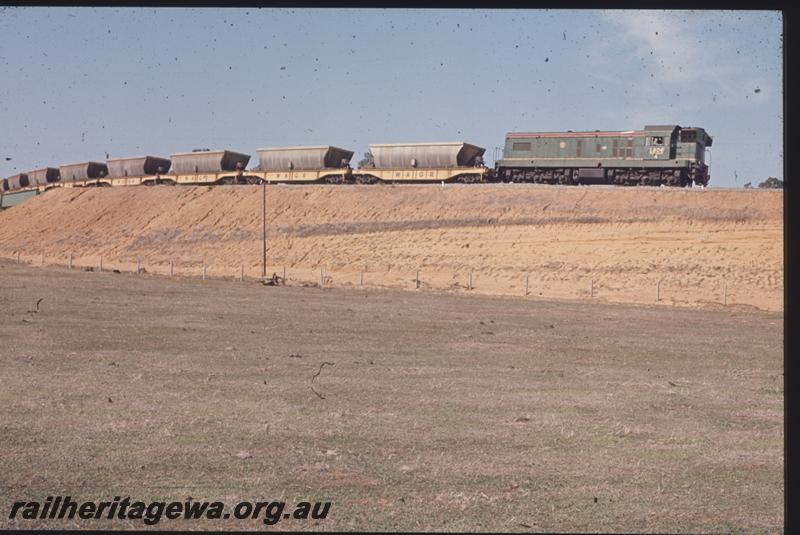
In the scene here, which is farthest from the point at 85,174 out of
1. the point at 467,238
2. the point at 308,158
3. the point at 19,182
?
the point at 467,238

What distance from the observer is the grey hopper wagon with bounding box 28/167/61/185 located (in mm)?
93088

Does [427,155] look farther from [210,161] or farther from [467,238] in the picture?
[210,161]

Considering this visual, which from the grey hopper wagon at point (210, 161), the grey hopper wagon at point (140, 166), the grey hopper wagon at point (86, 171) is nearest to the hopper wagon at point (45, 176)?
the grey hopper wagon at point (86, 171)

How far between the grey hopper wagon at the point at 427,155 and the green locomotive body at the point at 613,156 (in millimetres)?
3328

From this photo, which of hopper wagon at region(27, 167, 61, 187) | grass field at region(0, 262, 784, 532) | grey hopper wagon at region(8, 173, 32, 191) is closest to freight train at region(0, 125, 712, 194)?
hopper wagon at region(27, 167, 61, 187)

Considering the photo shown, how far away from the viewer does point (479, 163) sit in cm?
6303

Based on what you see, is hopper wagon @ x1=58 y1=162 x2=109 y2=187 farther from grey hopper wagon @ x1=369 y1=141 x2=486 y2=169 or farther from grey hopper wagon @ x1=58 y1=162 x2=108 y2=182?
grey hopper wagon @ x1=369 y1=141 x2=486 y2=169

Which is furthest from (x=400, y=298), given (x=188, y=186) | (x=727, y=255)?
(x=188, y=186)

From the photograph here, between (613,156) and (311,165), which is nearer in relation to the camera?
(613,156)

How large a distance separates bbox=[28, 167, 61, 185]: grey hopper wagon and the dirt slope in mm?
18160

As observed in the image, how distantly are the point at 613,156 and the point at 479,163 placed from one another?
11.3m

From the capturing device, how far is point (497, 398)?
14.2 m

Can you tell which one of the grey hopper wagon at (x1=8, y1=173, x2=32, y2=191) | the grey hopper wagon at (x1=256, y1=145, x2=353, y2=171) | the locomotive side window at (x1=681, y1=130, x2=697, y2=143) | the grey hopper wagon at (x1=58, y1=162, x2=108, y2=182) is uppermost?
the locomotive side window at (x1=681, y1=130, x2=697, y2=143)

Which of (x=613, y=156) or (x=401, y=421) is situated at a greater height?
(x=613, y=156)
